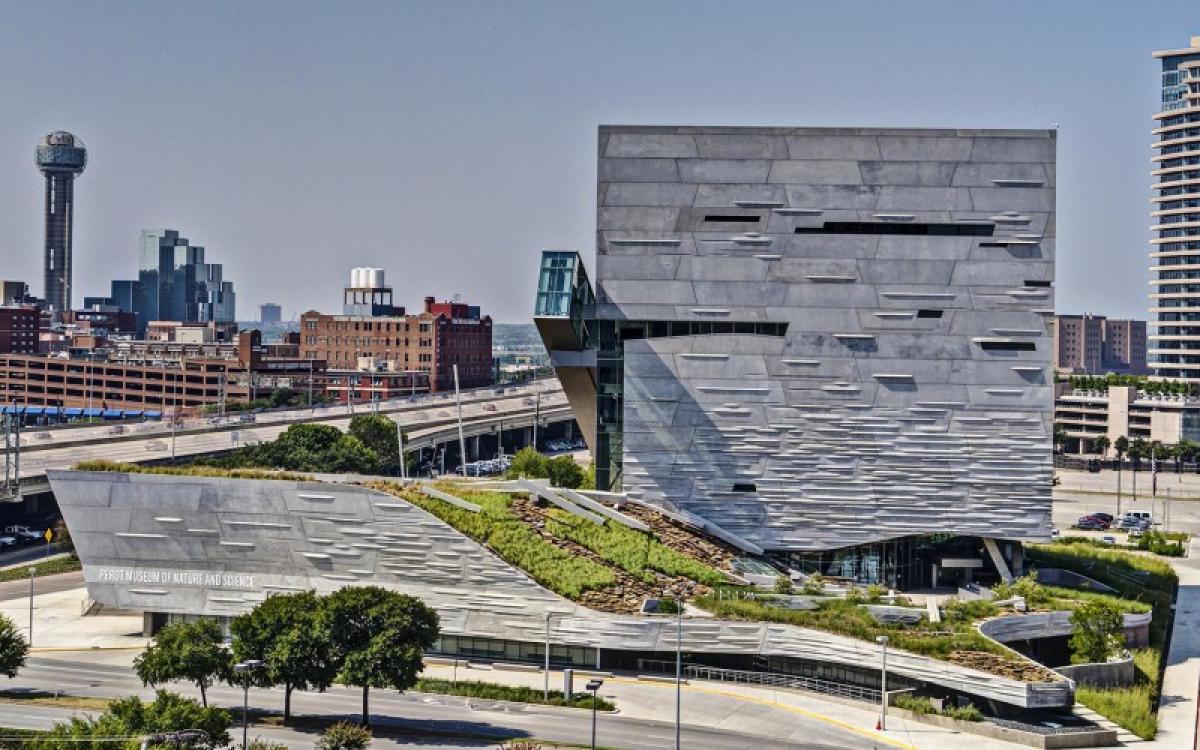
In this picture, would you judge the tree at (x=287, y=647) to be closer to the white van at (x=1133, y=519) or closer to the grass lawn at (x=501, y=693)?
the grass lawn at (x=501, y=693)

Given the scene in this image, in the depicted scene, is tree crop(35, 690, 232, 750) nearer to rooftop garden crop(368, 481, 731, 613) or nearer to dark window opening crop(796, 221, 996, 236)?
rooftop garden crop(368, 481, 731, 613)

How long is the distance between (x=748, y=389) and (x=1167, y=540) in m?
58.1

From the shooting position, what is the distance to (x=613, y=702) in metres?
73.1

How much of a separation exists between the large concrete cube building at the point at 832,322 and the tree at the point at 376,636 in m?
23.6

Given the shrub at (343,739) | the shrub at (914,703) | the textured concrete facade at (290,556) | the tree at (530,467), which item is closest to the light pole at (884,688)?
the shrub at (914,703)

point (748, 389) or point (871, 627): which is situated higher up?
point (748, 389)

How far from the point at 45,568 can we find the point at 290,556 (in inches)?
1273

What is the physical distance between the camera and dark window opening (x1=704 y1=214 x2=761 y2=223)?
88250 millimetres

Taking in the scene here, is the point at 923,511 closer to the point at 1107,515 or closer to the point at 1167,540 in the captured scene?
the point at 1167,540

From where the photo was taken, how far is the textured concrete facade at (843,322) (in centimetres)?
8762

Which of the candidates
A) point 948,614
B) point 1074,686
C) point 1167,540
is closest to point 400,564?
point 948,614

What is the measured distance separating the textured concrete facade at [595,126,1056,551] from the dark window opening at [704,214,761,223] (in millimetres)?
79

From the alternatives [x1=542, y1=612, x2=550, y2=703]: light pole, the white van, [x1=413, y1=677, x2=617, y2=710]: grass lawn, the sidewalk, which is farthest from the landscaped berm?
the white van

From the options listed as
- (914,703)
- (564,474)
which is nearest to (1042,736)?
(914,703)
